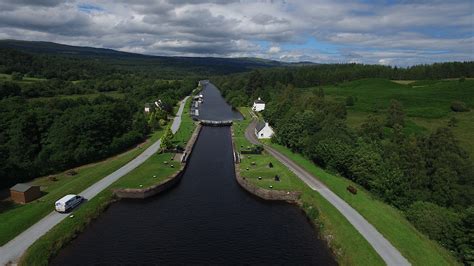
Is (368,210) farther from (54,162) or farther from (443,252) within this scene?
(54,162)

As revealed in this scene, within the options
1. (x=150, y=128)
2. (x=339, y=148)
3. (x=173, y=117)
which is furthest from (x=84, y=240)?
(x=173, y=117)

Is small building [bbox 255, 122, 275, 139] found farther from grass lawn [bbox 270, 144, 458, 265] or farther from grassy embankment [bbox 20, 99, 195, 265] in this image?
grass lawn [bbox 270, 144, 458, 265]

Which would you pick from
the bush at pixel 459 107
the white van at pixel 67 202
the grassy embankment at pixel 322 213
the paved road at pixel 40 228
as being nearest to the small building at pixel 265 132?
the grassy embankment at pixel 322 213

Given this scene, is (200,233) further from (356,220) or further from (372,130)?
(372,130)

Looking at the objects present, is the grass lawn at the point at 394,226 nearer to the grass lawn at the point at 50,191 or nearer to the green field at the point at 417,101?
the grass lawn at the point at 50,191

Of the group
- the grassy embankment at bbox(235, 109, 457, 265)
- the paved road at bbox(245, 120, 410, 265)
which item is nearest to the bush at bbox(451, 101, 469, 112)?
the grassy embankment at bbox(235, 109, 457, 265)
